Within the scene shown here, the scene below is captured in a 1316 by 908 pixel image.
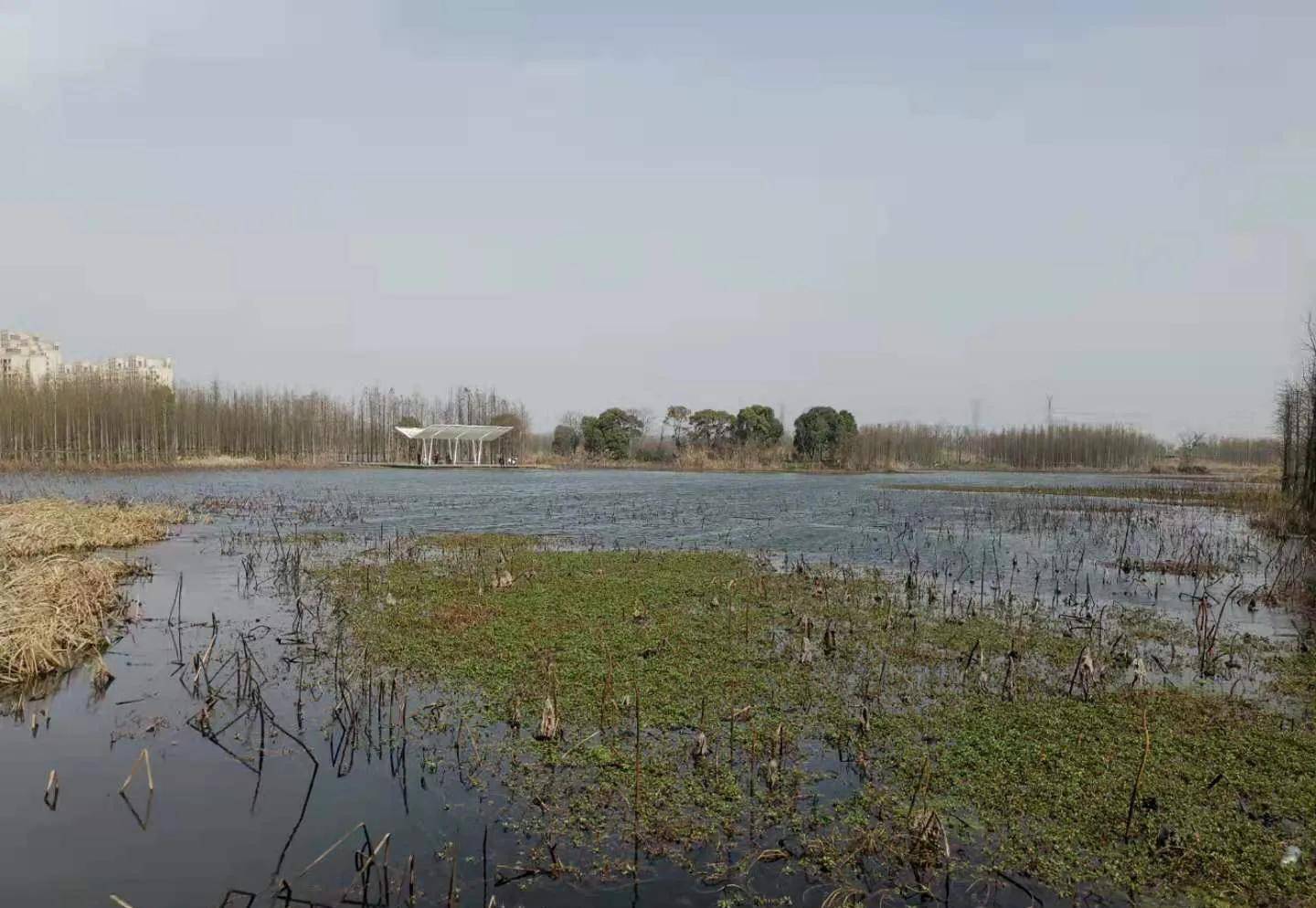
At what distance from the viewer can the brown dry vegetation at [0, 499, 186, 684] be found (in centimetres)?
852

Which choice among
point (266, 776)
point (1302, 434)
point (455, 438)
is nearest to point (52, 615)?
point (266, 776)

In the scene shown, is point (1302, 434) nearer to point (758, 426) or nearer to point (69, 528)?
point (69, 528)

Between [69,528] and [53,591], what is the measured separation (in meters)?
8.54

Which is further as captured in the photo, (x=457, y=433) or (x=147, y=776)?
(x=457, y=433)

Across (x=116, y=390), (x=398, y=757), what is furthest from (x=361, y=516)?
(x=116, y=390)

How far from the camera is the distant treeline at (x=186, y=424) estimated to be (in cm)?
4803

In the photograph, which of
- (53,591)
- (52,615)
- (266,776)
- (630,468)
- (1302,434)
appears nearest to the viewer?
→ (266,776)

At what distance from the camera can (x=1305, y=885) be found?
4492mm

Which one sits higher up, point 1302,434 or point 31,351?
point 31,351

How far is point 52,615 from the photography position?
9305 millimetres

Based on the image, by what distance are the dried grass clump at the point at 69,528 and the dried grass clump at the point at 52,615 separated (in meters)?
3.11

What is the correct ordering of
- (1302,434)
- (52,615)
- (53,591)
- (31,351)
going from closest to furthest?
(52,615), (53,591), (1302,434), (31,351)

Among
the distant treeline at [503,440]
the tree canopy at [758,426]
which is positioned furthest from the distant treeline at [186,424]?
the tree canopy at [758,426]

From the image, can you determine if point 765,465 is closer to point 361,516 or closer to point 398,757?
point 361,516
